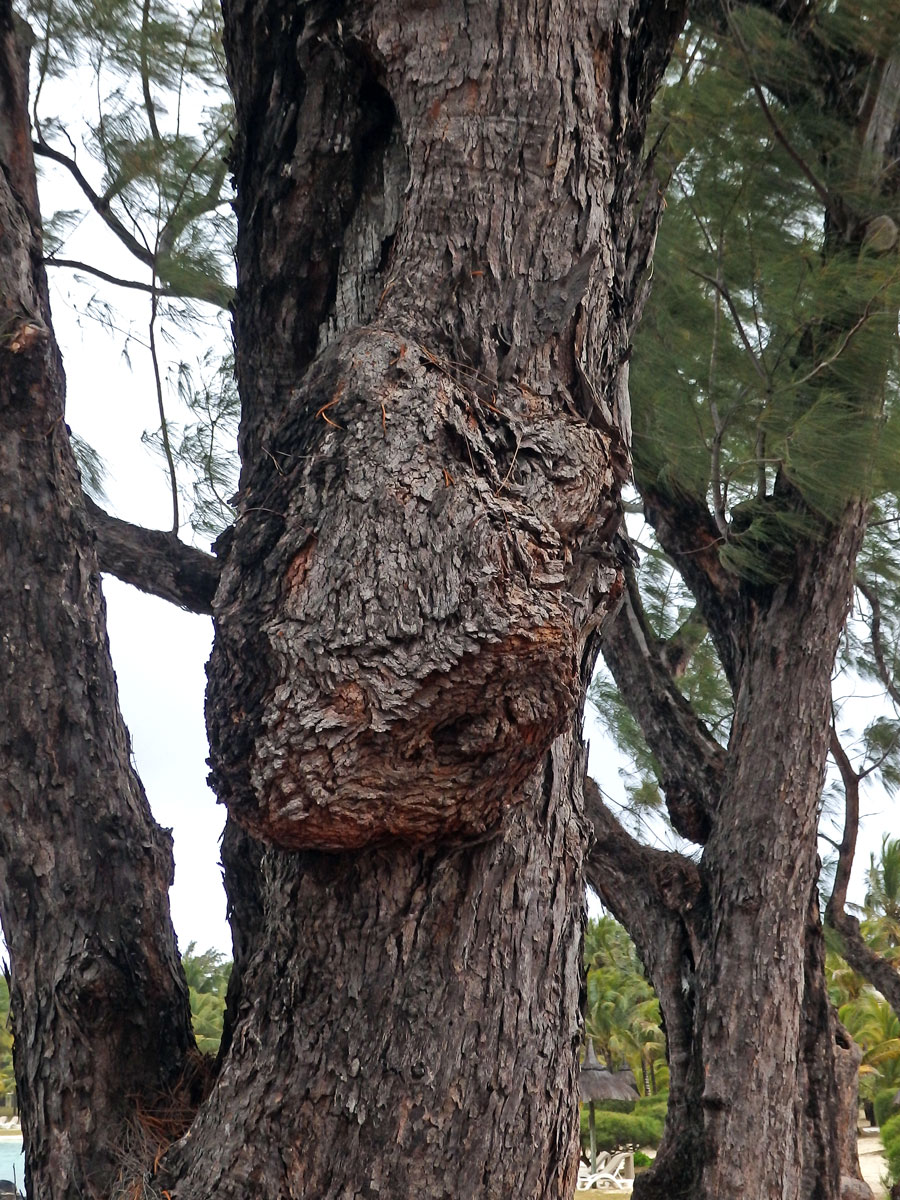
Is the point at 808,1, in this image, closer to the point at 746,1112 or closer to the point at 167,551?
the point at 167,551

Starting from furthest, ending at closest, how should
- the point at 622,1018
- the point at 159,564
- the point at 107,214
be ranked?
1. the point at 622,1018
2. the point at 107,214
3. the point at 159,564

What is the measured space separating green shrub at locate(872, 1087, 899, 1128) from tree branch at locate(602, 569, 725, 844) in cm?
1534

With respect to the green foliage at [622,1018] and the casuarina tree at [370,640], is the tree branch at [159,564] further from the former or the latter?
the green foliage at [622,1018]

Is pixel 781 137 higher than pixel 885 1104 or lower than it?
higher

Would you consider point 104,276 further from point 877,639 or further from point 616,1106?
point 616,1106

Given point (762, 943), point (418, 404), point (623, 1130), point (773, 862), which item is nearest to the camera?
point (418, 404)

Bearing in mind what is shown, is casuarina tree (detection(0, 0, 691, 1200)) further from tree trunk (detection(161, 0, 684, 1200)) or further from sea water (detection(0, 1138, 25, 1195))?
sea water (detection(0, 1138, 25, 1195))

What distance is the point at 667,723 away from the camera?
4.24 m

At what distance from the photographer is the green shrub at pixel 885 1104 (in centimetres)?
1721

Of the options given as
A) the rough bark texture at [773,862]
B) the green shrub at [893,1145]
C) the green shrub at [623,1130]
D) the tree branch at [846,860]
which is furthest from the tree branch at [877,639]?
the green shrub at [623,1130]

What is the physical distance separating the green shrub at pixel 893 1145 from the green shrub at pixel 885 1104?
94.0 inches

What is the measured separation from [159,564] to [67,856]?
3.11 ft

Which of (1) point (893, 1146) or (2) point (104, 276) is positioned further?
(1) point (893, 1146)

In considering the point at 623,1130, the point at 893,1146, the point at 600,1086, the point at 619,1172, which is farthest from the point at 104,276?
the point at 623,1130
